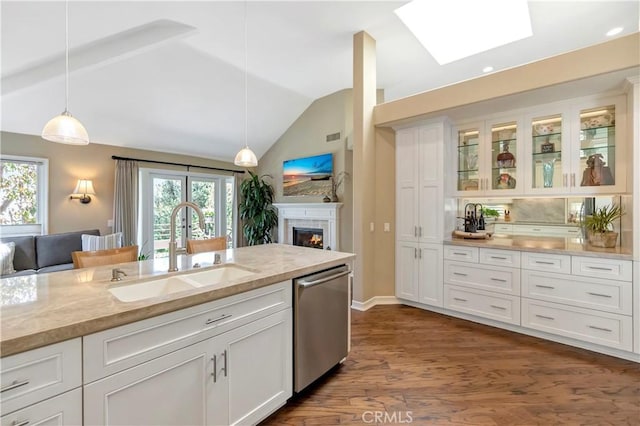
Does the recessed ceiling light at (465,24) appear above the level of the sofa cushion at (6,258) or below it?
above

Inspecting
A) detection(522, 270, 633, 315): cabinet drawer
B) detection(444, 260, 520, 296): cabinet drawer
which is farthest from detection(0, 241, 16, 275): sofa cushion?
detection(522, 270, 633, 315): cabinet drawer

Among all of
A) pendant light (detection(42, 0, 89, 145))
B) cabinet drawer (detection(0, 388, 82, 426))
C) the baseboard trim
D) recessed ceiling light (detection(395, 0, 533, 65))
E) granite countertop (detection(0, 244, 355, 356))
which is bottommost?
the baseboard trim


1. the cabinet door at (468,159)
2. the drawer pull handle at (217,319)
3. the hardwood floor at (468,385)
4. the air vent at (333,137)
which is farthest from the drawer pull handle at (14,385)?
the air vent at (333,137)

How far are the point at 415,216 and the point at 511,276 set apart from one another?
1228 mm

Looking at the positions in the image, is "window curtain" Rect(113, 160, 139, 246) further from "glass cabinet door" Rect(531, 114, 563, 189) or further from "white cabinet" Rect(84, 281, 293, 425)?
"glass cabinet door" Rect(531, 114, 563, 189)

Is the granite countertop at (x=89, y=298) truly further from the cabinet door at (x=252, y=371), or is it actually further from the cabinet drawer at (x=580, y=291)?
the cabinet drawer at (x=580, y=291)

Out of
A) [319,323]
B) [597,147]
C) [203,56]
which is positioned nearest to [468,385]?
[319,323]

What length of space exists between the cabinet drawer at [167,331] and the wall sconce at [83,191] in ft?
15.7

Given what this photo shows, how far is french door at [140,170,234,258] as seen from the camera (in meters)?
5.50

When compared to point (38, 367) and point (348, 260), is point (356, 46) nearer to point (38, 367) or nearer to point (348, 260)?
point (348, 260)

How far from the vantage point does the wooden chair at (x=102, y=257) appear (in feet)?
6.23

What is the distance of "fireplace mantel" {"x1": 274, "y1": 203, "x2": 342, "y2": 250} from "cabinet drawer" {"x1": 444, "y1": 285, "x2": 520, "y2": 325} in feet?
7.79

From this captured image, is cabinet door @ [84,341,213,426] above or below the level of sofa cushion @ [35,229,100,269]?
below

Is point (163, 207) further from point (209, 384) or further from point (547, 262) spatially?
point (547, 262)
